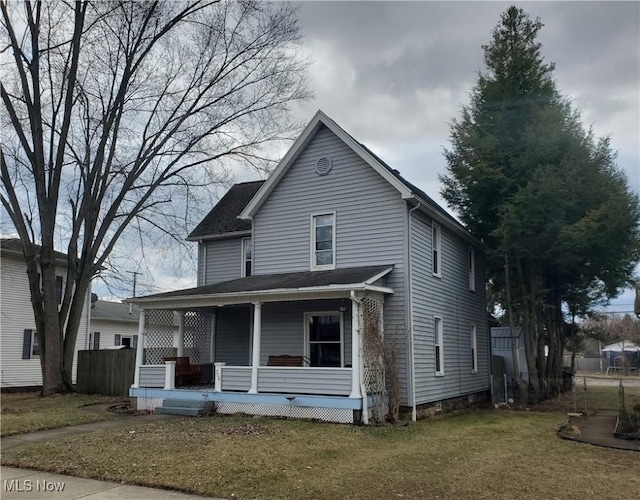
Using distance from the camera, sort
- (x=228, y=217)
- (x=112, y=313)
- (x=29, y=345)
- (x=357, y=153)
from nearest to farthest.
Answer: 1. (x=357, y=153)
2. (x=228, y=217)
3. (x=29, y=345)
4. (x=112, y=313)

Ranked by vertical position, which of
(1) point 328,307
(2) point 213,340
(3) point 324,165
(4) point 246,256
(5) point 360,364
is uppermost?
(3) point 324,165

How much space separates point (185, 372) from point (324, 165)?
7451mm

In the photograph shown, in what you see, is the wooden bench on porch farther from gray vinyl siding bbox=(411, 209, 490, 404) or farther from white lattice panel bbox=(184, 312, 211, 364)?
gray vinyl siding bbox=(411, 209, 490, 404)

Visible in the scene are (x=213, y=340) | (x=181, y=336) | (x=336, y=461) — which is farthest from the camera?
(x=213, y=340)

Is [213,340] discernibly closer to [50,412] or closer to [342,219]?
[50,412]

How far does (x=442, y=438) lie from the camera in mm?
11172

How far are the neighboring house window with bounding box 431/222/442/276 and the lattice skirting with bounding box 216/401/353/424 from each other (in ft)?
19.5

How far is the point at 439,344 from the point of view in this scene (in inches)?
651

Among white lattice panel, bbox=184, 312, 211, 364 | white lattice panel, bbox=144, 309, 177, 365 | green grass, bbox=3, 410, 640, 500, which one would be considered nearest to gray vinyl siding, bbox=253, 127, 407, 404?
white lattice panel, bbox=184, 312, 211, 364

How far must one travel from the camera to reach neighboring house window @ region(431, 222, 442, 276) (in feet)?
54.7

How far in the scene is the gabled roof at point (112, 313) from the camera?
32156 millimetres

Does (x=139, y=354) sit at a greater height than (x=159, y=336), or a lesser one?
lesser

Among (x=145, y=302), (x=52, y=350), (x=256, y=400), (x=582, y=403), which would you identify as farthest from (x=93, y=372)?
(x=582, y=403)

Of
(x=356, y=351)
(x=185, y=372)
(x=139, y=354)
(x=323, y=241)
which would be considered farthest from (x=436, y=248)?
(x=139, y=354)
